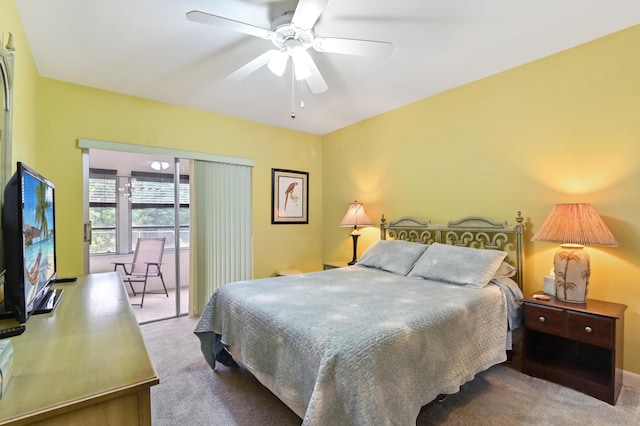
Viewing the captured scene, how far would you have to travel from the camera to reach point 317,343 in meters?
1.45

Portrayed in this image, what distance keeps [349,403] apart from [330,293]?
3.09 ft

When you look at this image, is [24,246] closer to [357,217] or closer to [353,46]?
[353,46]

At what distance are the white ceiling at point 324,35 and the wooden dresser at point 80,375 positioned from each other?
6.12 ft

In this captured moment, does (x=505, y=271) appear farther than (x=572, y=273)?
Yes

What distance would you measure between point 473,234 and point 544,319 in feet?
3.19

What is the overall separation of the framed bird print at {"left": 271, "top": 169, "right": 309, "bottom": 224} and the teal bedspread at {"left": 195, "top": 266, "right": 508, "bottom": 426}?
1970 millimetres

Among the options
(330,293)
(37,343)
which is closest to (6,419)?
(37,343)

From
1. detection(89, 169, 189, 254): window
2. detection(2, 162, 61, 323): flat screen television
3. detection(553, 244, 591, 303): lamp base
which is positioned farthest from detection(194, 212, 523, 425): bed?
detection(89, 169, 189, 254): window

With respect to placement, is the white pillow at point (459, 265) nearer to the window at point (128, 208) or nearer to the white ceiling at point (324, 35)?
the white ceiling at point (324, 35)

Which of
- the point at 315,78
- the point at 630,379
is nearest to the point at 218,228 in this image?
the point at 315,78

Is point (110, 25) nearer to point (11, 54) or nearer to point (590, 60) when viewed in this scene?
point (11, 54)

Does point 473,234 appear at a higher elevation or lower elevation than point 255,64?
lower

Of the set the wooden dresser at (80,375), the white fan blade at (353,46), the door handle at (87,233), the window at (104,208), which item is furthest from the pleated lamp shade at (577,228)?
the window at (104,208)

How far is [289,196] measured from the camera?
14.8ft
